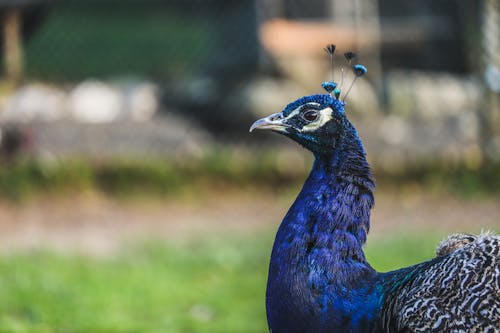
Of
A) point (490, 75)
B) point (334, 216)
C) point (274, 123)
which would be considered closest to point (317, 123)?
point (274, 123)

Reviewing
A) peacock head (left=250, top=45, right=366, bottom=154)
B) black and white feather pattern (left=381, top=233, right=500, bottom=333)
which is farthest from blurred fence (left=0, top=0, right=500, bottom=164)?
black and white feather pattern (left=381, top=233, right=500, bottom=333)

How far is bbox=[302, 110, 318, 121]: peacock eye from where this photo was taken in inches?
92.1

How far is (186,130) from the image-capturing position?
6.43 metres

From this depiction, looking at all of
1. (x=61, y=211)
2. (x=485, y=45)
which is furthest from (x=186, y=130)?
(x=485, y=45)

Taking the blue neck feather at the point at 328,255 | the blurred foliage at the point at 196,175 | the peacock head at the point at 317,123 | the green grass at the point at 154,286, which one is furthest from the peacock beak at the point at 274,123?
the blurred foliage at the point at 196,175

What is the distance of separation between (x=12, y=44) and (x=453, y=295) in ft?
16.4

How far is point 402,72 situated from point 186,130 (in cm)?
245

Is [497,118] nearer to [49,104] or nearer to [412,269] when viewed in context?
[49,104]

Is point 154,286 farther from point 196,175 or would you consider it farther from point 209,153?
point 209,153

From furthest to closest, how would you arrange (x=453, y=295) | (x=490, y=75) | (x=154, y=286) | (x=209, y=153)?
(x=490, y=75), (x=209, y=153), (x=154, y=286), (x=453, y=295)

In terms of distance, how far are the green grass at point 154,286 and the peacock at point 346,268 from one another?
4.34ft

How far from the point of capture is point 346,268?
7.36 feet

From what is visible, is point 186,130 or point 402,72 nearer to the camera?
point 186,130

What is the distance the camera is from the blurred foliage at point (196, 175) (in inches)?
216
